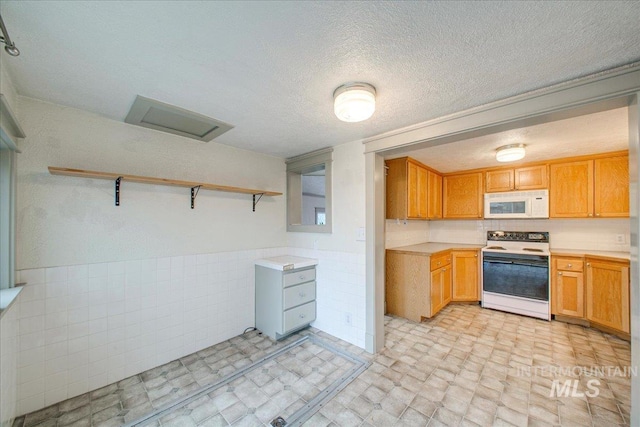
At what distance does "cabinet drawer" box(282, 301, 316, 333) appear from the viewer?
2.72 metres

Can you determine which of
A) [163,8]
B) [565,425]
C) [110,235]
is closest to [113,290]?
[110,235]

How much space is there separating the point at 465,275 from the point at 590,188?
6.34 feet

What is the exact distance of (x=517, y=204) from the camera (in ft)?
12.0

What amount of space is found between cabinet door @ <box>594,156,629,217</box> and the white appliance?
2.45ft

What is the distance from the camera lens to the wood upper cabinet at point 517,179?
352cm

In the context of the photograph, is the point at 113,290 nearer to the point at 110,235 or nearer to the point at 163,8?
the point at 110,235

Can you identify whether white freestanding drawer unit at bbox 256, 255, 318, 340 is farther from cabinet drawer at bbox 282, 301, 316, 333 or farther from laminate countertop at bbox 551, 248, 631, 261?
laminate countertop at bbox 551, 248, 631, 261

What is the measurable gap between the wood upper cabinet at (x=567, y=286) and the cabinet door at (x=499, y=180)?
118 centimetres

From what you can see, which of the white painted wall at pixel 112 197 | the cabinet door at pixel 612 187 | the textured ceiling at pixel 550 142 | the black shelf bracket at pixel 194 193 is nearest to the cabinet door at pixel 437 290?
the textured ceiling at pixel 550 142

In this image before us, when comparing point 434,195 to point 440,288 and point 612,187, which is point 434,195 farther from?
point 612,187

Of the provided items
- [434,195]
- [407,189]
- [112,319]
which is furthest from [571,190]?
[112,319]

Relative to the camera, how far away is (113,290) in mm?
2045

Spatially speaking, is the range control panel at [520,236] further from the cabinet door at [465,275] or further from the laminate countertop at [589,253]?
the cabinet door at [465,275]

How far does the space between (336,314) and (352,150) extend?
75.1 inches
